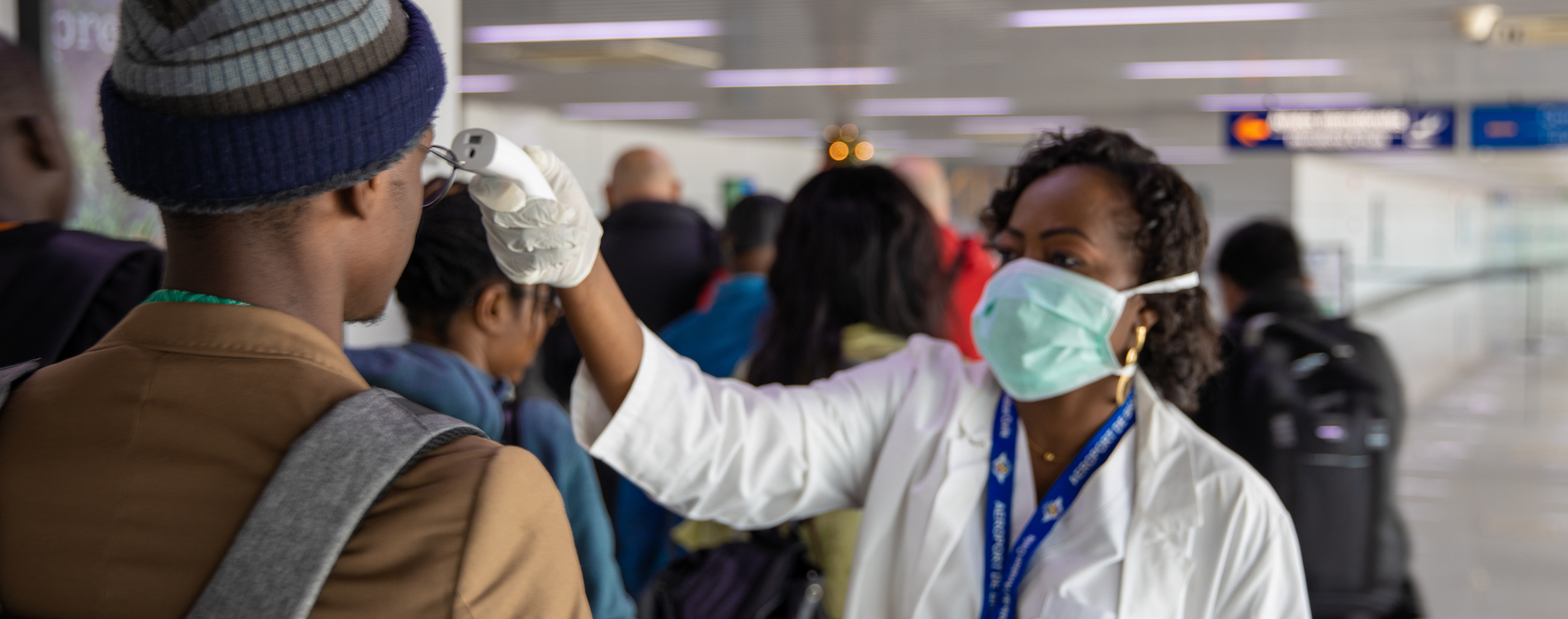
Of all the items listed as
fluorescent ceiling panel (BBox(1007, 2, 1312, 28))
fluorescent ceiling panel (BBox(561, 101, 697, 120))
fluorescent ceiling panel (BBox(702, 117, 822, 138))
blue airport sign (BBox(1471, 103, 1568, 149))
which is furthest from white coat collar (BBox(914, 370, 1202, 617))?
fluorescent ceiling panel (BBox(702, 117, 822, 138))

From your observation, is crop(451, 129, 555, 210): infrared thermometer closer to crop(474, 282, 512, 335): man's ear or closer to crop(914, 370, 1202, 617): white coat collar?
crop(474, 282, 512, 335): man's ear

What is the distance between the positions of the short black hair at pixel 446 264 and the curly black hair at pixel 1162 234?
92 centimetres

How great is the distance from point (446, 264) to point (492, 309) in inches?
4.3

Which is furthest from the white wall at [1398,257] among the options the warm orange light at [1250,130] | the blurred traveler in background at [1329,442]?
the blurred traveler in background at [1329,442]

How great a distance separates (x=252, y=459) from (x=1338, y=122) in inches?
395

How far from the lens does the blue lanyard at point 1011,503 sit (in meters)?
1.66

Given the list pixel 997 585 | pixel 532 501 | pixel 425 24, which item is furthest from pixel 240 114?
pixel 997 585

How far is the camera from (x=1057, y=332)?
1820mm

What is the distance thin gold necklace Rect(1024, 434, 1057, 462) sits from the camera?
1.82 meters

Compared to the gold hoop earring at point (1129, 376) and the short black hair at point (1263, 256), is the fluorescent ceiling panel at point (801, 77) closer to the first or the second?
the short black hair at point (1263, 256)

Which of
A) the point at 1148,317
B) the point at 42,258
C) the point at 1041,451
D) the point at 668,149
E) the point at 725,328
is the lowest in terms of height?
the point at 1041,451

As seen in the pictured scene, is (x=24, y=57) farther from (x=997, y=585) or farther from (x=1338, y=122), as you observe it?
(x=1338, y=122)

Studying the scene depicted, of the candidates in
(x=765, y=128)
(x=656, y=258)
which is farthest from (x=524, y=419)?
(x=765, y=128)

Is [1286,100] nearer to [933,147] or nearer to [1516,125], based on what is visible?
[1516,125]
